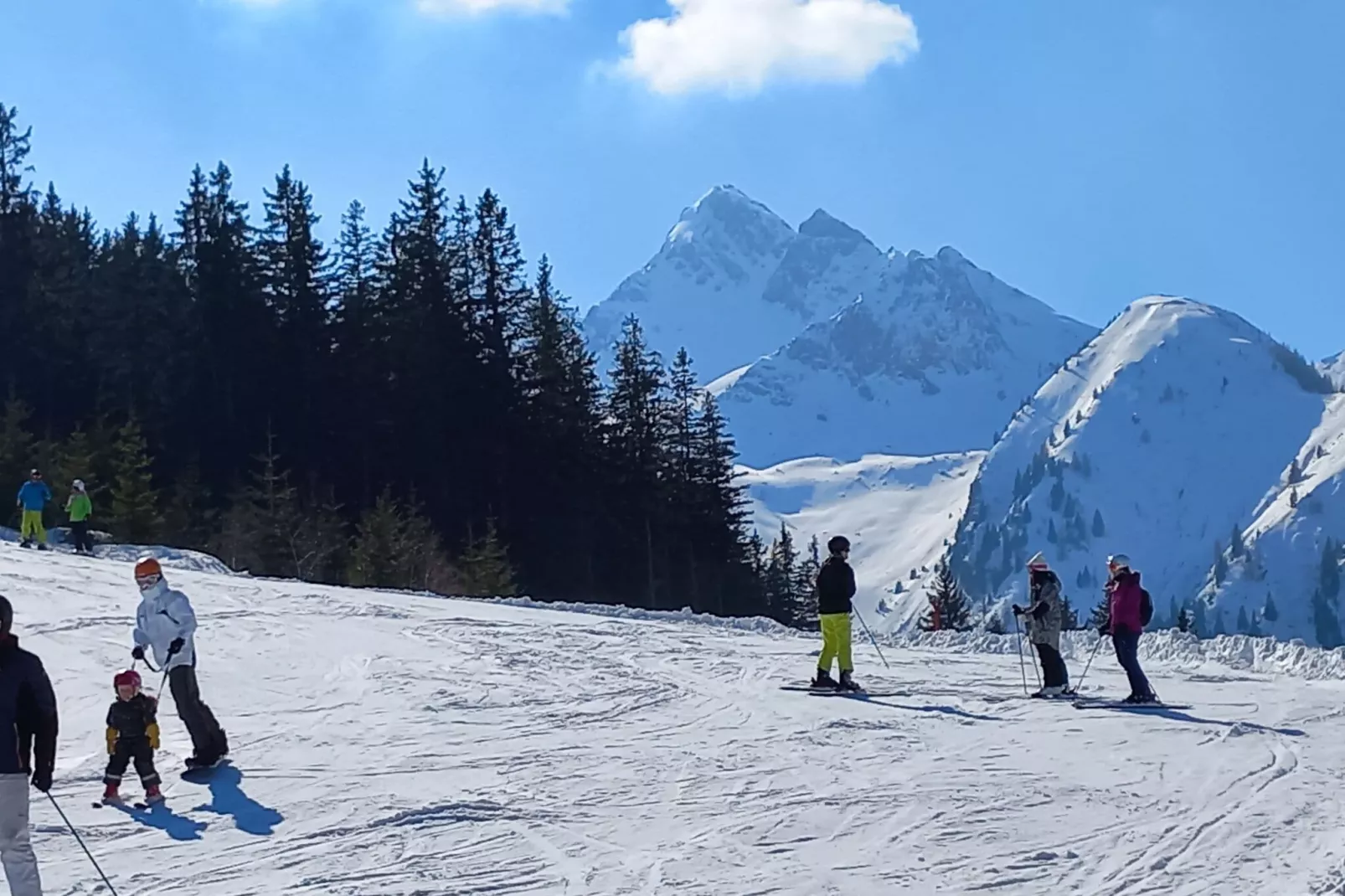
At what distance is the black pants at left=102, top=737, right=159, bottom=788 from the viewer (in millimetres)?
11047

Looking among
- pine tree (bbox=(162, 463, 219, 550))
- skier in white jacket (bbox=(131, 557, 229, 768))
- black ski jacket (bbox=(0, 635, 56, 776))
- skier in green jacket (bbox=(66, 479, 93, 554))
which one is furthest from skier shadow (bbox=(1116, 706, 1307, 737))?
pine tree (bbox=(162, 463, 219, 550))

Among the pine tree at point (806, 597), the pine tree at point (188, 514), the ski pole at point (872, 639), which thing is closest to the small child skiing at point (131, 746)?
the ski pole at point (872, 639)

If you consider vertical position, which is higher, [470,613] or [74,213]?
[74,213]

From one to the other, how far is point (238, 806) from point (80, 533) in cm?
2113

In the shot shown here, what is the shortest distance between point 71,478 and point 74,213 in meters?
29.8

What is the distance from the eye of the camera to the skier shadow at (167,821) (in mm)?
10195

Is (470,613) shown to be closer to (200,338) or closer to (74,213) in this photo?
(200,338)

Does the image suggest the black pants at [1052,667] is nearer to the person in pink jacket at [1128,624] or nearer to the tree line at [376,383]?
the person in pink jacket at [1128,624]

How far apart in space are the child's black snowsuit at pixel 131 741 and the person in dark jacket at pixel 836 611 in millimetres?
8179

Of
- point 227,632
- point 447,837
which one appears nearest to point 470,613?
point 227,632

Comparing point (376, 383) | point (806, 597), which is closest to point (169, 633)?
point (376, 383)

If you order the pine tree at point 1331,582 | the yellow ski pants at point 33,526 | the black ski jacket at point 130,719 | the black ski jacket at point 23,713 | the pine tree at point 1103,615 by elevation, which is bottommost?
the black ski jacket at point 130,719

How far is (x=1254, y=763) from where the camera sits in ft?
40.9

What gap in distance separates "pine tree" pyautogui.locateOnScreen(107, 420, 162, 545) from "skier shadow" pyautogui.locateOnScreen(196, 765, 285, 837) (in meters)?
26.3
